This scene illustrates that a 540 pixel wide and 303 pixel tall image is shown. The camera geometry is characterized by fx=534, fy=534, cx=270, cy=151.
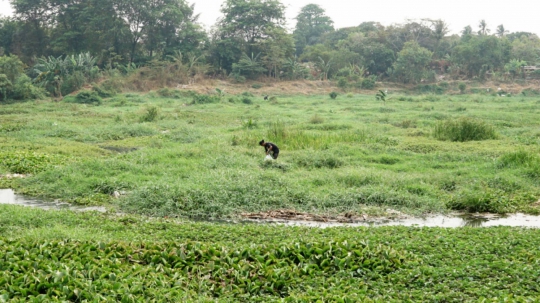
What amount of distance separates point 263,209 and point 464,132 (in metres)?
10.8

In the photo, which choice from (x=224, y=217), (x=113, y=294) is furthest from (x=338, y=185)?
(x=113, y=294)

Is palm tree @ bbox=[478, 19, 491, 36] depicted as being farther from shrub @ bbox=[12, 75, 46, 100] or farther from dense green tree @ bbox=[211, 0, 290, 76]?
shrub @ bbox=[12, 75, 46, 100]

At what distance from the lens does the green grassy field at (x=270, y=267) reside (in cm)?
617

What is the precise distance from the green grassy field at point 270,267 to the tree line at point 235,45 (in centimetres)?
3508

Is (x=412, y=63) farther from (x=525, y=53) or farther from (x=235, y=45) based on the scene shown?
(x=235, y=45)

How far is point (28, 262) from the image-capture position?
6602 millimetres

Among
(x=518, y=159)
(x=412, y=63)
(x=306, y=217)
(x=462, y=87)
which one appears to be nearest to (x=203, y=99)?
(x=518, y=159)

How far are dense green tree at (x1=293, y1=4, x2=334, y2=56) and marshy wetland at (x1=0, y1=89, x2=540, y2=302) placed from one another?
176 ft

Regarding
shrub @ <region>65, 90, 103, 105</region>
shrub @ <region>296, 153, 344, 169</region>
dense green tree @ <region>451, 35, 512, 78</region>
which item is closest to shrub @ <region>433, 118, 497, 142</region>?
shrub @ <region>296, 153, 344, 169</region>

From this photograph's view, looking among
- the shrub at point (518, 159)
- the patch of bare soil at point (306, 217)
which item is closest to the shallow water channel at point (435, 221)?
the patch of bare soil at point (306, 217)

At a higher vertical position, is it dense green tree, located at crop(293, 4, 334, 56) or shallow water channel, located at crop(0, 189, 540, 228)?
dense green tree, located at crop(293, 4, 334, 56)

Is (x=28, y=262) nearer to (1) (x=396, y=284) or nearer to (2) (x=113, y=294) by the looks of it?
(2) (x=113, y=294)

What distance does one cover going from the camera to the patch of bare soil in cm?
1098

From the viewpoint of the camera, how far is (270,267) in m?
7.07
